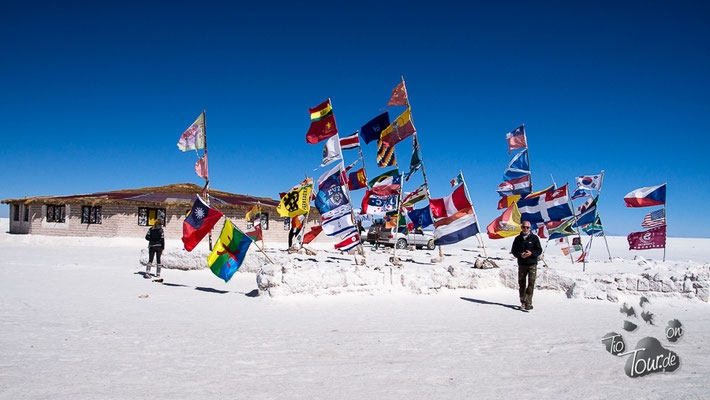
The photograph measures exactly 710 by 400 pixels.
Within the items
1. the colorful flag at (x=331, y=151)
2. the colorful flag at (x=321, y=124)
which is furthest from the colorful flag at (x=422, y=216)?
the colorful flag at (x=321, y=124)

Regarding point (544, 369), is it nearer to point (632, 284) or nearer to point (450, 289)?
point (450, 289)

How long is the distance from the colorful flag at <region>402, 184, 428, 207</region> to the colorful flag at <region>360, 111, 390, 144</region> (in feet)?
7.73

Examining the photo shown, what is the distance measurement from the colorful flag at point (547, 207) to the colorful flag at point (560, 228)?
12.8 inches

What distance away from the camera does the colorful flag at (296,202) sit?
12.1m

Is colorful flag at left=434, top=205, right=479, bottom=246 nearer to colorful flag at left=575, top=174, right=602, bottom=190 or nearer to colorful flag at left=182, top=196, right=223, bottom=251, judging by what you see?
colorful flag at left=182, top=196, right=223, bottom=251

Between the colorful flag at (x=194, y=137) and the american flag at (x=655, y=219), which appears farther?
the american flag at (x=655, y=219)

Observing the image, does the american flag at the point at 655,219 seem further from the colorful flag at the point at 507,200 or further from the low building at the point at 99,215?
the low building at the point at 99,215

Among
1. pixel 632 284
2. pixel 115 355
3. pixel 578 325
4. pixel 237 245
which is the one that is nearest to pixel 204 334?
pixel 115 355

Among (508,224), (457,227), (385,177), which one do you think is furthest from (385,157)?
(508,224)

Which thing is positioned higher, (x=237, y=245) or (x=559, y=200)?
(x=559, y=200)

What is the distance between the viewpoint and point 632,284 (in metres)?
9.34

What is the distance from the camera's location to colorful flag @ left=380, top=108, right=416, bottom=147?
44.0 ft

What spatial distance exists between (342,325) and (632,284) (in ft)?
24.2

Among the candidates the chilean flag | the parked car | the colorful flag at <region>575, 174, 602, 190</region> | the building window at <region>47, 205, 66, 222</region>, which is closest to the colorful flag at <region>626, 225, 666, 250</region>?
the chilean flag
